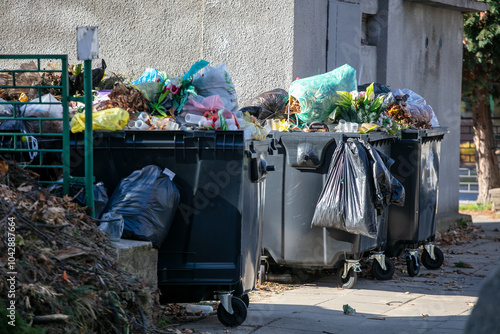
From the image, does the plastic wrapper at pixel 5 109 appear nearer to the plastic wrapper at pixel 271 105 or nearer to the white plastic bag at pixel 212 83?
the white plastic bag at pixel 212 83

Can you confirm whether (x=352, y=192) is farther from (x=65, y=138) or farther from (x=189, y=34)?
(x=189, y=34)

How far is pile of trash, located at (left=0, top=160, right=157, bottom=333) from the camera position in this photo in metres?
3.45

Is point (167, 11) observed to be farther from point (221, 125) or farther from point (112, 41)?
point (221, 125)

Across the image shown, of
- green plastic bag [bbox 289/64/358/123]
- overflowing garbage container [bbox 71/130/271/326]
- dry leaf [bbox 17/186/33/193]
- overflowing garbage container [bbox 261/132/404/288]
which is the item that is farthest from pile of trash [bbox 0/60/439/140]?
dry leaf [bbox 17/186/33/193]

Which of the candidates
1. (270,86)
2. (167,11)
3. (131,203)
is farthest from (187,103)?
(167,11)

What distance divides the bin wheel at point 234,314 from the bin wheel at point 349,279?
189 cm

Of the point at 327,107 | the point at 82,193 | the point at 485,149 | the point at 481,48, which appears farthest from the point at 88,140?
the point at 485,149

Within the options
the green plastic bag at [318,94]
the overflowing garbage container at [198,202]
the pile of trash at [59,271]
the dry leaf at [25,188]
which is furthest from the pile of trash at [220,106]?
the pile of trash at [59,271]

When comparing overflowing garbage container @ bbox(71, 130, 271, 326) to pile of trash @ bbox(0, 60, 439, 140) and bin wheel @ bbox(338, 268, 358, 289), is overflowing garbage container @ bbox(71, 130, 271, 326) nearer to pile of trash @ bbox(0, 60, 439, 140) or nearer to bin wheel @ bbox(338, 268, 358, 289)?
pile of trash @ bbox(0, 60, 439, 140)

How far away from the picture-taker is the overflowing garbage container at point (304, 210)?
6.55 metres

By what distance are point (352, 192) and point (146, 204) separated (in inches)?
87.5

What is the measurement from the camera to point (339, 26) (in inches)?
358

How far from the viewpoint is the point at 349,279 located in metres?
6.81

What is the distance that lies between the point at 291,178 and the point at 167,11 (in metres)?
3.28
